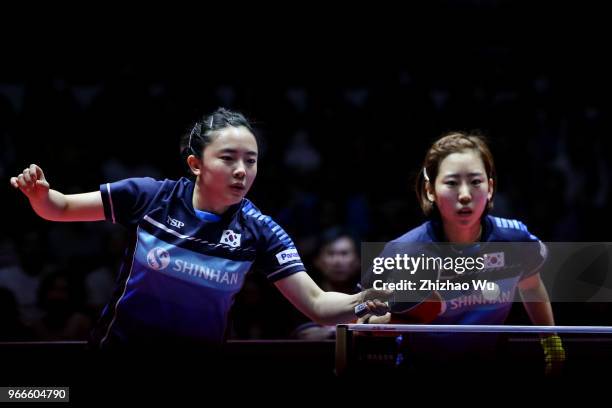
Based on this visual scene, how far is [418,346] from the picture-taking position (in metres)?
2.80

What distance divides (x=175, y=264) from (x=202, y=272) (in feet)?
0.28

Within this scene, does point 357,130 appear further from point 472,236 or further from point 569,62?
point 472,236

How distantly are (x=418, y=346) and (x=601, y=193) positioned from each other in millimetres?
3275

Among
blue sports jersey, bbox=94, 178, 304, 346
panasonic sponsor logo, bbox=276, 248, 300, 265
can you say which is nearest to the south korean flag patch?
blue sports jersey, bbox=94, 178, 304, 346

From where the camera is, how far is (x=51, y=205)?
2449mm

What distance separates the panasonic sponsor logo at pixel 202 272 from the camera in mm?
2529

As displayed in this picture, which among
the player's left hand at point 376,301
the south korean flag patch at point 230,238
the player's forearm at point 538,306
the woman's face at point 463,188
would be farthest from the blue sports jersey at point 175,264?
the player's forearm at point 538,306

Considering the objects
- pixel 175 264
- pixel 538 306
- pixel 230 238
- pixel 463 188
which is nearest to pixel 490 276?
pixel 538 306

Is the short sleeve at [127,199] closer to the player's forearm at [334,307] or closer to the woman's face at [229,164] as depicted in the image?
the woman's face at [229,164]

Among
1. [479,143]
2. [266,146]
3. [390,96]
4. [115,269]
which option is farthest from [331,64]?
[479,143]

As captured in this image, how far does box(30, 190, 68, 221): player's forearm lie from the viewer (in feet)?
8.00

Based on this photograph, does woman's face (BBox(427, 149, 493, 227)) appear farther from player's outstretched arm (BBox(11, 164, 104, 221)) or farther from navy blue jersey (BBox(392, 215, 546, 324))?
player's outstretched arm (BBox(11, 164, 104, 221))

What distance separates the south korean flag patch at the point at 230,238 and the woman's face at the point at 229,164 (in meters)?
0.10

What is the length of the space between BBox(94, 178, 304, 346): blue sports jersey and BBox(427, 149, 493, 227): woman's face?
57 cm
